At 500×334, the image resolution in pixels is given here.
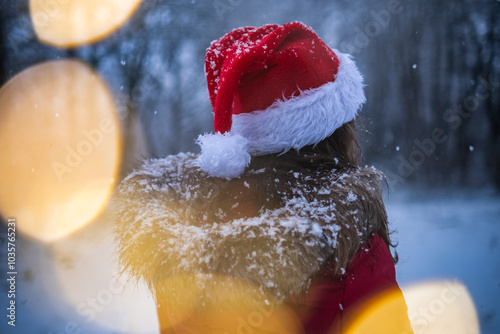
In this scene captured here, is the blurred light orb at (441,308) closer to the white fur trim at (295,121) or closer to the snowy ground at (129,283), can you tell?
the snowy ground at (129,283)

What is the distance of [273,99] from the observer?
2.86 feet

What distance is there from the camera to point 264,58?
2.72 feet

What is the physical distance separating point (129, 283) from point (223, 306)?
3.01 metres

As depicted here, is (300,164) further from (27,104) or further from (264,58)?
(27,104)

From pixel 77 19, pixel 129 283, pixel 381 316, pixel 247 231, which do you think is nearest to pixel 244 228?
pixel 247 231

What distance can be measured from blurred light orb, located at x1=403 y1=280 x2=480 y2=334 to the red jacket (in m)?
2.26

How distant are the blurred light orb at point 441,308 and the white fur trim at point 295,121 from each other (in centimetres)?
242

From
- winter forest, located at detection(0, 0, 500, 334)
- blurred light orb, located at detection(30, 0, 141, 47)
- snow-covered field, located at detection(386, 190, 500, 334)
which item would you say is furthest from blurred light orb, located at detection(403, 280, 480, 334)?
blurred light orb, located at detection(30, 0, 141, 47)

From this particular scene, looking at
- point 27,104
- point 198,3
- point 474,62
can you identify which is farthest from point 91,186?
point 474,62

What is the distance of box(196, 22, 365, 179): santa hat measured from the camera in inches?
32.3

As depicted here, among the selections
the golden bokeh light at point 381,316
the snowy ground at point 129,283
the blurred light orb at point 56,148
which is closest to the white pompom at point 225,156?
the golden bokeh light at point 381,316

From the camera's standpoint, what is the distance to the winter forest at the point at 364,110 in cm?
368

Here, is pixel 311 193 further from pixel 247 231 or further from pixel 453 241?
pixel 453 241

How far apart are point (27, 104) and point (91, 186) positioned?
1334 mm
